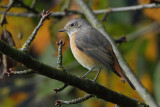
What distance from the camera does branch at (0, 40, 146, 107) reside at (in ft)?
6.35

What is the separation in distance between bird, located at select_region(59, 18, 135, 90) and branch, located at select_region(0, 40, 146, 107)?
64 cm

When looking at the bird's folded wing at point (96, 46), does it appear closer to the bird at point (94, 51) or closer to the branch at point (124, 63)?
the bird at point (94, 51)

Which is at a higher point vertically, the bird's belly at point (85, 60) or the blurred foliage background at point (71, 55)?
the blurred foliage background at point (71, 55)

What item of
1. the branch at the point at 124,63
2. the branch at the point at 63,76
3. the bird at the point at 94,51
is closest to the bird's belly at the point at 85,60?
the bird at the point at 94,51

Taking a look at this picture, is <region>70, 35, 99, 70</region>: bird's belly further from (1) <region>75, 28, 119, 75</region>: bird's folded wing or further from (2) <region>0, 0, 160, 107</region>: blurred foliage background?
(2) <region>0, 0, 160, 107</region>: blurred foliage background

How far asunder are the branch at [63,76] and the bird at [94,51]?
641 millimetres

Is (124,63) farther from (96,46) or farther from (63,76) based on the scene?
(63,76)

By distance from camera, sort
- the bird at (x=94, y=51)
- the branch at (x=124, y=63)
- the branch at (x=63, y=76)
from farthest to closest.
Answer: the bird at (x=94, y=51)
the branch at (x=124, y=63)
the branch at (x=63, y=76)

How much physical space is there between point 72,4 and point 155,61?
58.0 inches

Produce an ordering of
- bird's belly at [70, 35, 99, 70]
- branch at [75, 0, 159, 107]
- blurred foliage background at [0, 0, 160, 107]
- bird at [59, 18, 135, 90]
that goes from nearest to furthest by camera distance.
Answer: branch at [75, 0, 159, 107] → bird at [59, 18, 135, 90] → bird's belly at [70, 35, 99, 70] → blurred foliage background at [0, 0, 160, 107]

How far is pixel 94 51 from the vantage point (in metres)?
3.49

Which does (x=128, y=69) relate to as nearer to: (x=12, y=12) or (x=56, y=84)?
(x=56, y=84)

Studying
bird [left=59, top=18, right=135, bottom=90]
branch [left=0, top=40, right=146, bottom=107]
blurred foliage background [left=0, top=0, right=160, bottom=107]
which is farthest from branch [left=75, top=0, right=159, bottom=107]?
branch [left=0, top=40, right=146, bottom=107]

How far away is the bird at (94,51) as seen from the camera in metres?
3.27
